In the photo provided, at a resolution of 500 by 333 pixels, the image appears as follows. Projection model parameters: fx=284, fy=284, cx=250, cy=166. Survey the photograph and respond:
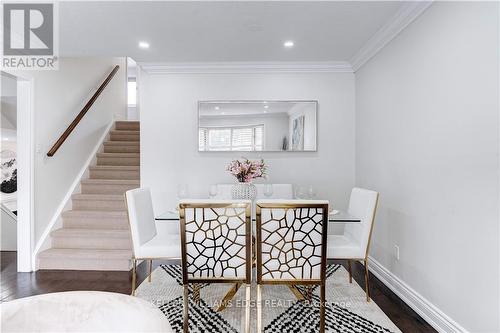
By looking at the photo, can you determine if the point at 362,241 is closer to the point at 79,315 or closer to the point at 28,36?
the point at 79,315

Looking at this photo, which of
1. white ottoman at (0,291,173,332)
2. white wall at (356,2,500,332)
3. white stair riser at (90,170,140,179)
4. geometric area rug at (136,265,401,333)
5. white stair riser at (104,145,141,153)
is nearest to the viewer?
white ottoman at (0,291,173,332)

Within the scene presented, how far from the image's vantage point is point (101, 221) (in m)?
3.71

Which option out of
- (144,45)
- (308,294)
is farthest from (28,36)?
(308,294)

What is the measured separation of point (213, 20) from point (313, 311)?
102 inches

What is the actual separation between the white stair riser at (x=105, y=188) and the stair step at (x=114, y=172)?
277 millimetres

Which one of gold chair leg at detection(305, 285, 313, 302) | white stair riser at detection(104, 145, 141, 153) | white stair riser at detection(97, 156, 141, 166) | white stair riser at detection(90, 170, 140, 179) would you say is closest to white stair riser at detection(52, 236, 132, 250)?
white stair riser at detection(90, 170, 140, 179)

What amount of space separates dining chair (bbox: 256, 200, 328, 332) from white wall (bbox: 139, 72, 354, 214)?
1878 millimetres

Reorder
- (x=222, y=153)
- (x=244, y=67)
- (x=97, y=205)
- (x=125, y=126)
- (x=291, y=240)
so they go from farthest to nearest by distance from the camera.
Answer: (x=125, y=126) < (x=97, y=205) < (x=222, y=153) < (x=244, y=67) < (x=291, y=240)

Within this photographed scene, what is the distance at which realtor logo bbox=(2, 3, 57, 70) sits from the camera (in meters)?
2.41

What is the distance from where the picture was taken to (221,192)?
3.38 meters

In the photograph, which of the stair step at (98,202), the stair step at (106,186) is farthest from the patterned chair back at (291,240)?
the stair step at (106,186)

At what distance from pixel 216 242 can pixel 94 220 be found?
254 centimetres

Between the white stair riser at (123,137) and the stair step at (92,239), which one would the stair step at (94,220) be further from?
the white stair riser at (123,137)

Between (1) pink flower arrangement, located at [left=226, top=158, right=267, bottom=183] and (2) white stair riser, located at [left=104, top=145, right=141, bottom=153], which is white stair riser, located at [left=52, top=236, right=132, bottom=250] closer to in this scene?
(1) pink flower arrangement, located at [left=226, top=158, right=267, bottom=183]
